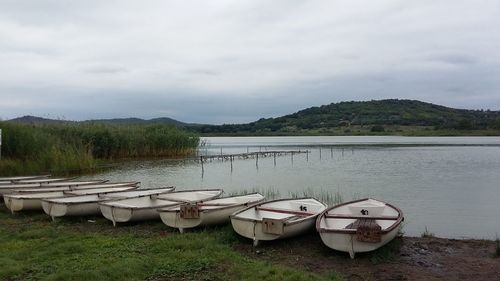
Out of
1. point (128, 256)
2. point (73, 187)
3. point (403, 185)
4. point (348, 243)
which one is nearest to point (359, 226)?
point (348, 243)

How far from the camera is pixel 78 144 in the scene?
3319cm

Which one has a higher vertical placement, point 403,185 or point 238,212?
point 238,212

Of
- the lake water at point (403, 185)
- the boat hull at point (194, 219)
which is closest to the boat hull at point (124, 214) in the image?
the boat hull at point (194, 219)

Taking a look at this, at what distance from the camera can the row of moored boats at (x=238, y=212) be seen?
864 centimetres

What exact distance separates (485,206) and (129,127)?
100 ft

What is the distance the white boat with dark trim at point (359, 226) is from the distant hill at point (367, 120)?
116 meters

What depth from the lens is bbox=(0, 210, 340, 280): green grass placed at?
7.10 meters

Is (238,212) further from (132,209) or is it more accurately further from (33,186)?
(33,186)

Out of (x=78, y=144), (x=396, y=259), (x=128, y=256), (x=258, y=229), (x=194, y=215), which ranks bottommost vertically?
(x=396, y=259)

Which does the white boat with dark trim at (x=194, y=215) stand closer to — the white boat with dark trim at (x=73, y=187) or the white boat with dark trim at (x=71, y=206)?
the white boat with dark trim at (x=71, y=206)

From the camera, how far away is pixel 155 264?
755 centimetres

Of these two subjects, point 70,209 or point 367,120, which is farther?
point 367,120

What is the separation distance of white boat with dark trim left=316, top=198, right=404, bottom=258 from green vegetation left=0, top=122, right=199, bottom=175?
16390 millimetres

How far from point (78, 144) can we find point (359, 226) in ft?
92.0
